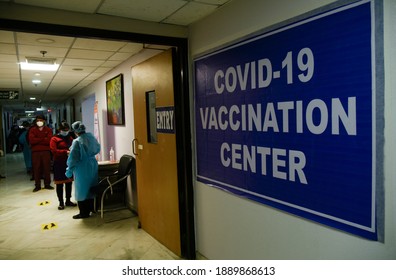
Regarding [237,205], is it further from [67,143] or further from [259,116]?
[67,143]

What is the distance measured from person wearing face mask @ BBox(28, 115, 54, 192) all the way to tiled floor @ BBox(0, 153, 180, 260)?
3.16 feet

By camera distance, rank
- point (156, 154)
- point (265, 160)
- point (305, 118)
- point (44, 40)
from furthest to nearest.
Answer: point (156, 154) < point (44, 40) < point (265, 160) < point (305, 118)

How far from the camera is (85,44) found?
344cm

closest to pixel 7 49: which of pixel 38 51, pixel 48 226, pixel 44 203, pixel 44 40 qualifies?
pixel 38 51

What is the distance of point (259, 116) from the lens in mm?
2059

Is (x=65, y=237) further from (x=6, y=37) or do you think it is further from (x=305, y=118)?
(x=305, y=118)

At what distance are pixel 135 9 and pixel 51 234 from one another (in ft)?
9.80

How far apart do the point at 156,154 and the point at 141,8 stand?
1.55 m

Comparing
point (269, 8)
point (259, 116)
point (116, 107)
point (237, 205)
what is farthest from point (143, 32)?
point (116, 107)

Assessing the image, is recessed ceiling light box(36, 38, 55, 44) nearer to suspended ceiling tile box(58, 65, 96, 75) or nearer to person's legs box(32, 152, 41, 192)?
suspended ceiling tile box(58, 65, 96, 75)

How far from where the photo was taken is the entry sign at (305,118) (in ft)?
4.72

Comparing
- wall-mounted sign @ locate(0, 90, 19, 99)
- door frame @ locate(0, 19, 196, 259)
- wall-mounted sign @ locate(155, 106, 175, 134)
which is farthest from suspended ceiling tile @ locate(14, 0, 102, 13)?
wall-mounted sign @ locate(0, 90, 19, 99)

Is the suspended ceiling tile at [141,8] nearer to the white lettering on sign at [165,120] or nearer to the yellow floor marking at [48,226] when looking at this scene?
the white lettering on sign at [165,120]

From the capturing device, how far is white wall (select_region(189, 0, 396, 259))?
134cm
